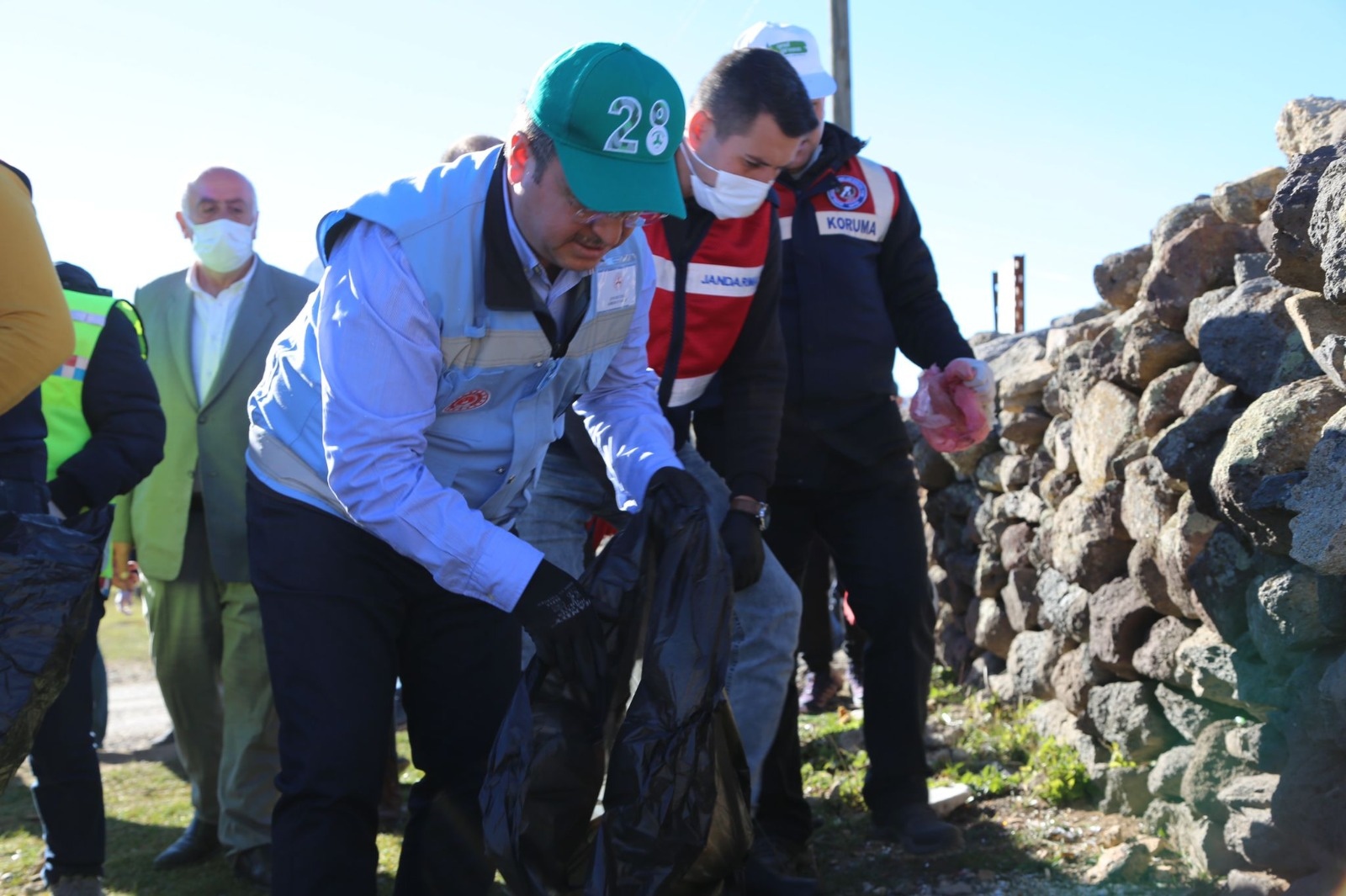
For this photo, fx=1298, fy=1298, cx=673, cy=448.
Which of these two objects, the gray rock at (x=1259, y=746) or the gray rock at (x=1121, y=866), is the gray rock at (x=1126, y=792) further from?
the gray rock at (x=1259, y=746)

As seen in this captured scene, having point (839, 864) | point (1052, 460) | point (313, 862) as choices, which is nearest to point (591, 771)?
point (313, 862)

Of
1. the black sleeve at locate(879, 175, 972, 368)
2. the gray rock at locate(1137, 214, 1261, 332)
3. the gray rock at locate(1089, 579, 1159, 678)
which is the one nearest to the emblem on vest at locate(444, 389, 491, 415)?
the black sleeve at locate(879, 175, 972, 368)

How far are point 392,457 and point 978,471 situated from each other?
4.26 m

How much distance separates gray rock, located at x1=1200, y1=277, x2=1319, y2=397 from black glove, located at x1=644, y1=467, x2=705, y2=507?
4.97ft

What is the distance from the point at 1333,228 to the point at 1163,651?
1.61 metres

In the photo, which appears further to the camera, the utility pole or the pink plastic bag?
the utility pole

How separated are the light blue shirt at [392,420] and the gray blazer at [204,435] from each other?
7.11ft

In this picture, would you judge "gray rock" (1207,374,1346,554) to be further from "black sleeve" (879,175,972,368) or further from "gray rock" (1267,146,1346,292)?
"black sleeve" (879,175,972,368)


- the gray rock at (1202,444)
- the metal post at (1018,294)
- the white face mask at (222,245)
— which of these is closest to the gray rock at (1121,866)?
the gray rock at (1202,444)

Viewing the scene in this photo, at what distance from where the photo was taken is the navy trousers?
8.07 ft

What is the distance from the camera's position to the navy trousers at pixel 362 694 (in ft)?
8.07

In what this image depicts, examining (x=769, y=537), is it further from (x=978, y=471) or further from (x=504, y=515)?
(x=978, y=471)

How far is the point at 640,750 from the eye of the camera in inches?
94.4

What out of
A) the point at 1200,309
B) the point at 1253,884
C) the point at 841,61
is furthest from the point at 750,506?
the point at 841,61
